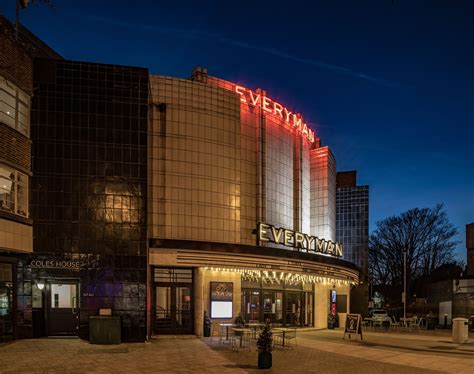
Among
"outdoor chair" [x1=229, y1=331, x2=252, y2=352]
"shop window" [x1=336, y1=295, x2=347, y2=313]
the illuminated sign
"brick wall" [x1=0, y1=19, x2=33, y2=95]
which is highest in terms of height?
"brick wall" [x1=0, y1=19, x2=33, y2=95]

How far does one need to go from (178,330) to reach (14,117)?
11181mm

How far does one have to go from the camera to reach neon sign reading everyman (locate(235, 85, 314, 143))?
90.7 ft

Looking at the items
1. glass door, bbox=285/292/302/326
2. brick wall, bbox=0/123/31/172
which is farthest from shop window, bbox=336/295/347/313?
brick wall, bbox=0/123/31/172

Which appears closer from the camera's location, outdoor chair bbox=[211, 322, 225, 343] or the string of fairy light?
outdoor chair bbox=[211, 322, 225, 343]

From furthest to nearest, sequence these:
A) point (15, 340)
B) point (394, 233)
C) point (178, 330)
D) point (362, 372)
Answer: point (394, 233), point (178, 330), point (15, 340), point (362, 372)

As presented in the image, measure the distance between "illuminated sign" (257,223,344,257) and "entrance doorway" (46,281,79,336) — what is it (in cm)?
959

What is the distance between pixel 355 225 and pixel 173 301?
22727 mm

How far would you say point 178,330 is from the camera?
75.0 feet

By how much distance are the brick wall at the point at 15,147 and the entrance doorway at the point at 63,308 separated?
15.7 ft

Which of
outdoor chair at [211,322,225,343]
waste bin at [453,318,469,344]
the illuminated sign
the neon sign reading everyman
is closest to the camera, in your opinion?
outdoor chair at [211,322,225,343]

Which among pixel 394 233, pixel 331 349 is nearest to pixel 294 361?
pixel 331 349

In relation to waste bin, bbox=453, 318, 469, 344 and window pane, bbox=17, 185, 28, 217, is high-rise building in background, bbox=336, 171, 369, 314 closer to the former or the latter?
waste bin, bbox=453, 318, 469, 344

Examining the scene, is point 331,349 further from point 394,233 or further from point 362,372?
point 394,233

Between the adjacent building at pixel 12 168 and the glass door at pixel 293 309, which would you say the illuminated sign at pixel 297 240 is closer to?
the glass door at pixel 293 309
